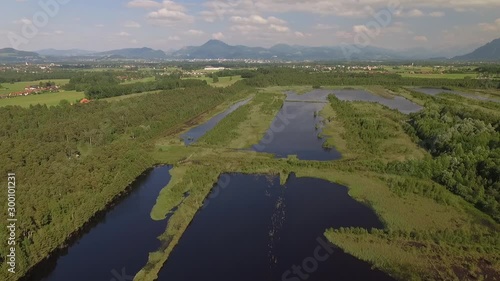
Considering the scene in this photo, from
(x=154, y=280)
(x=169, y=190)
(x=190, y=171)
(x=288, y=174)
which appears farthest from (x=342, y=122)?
(x=154, y=280)

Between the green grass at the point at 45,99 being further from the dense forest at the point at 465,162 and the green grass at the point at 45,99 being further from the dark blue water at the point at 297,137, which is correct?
the dense forest at the point at 465,162

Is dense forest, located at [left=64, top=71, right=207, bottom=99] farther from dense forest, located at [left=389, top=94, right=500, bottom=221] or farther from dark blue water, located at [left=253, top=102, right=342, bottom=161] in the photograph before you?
dense forest, located at [left=389, top=94, right=500, bottom=221]

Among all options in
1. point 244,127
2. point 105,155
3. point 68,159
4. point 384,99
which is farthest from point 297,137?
point 384,99

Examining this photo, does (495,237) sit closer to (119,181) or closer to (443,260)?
(443,260)

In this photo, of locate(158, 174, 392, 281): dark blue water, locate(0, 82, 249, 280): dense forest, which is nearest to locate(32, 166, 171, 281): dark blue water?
locate(0, 82, 249, 280): dense forest

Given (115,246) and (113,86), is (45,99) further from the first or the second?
(115,246)

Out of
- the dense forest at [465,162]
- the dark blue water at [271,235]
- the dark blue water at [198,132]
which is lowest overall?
the dark blue water at [198,132]

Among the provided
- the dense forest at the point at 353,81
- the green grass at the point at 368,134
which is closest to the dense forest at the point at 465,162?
the green grass at the point at 368,134
